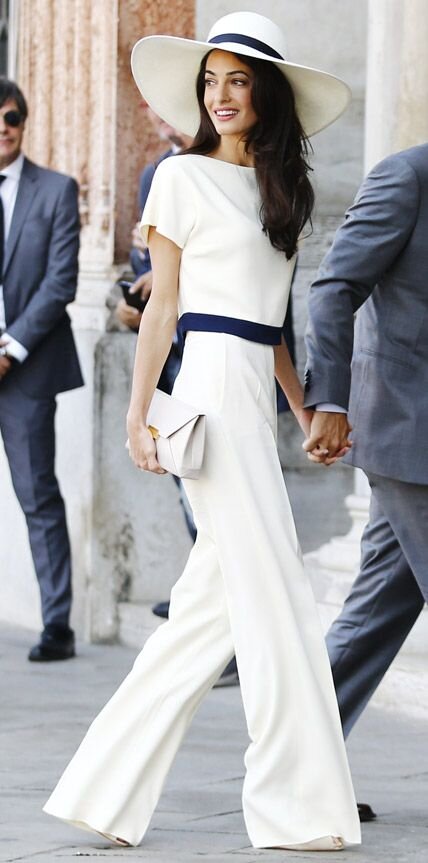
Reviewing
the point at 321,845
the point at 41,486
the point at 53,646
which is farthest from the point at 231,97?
the point at 53,646

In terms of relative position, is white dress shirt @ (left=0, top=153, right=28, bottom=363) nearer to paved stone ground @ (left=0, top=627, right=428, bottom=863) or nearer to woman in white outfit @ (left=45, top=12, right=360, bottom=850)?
paved stone ground @ (left=0, top=627, right=428, bottom=863)

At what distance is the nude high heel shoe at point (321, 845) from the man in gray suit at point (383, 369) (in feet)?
1.71

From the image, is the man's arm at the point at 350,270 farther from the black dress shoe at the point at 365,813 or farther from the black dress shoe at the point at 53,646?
the black dress shoe at the point at 53,646

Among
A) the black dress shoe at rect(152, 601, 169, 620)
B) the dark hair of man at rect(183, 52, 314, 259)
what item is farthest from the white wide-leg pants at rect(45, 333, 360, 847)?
the black dress shoe at rect(152, 601, 169, 620)

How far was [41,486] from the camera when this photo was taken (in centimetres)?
708

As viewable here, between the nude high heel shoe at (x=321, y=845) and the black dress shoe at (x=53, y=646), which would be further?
the black dress shoe at (x=53, y=646)

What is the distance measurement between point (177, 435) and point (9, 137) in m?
3.18

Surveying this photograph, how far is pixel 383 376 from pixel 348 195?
353 cm

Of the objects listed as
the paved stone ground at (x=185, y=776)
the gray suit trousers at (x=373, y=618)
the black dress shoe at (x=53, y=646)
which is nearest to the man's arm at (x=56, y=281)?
the black dress shoe at (x=53, y=646)

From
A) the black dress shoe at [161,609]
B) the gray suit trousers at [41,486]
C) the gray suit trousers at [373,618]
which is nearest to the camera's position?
the gray suit trousers at [373,618]

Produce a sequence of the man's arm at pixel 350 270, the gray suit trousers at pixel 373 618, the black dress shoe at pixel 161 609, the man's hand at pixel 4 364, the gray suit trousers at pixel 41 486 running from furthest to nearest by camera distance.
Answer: the black dress shoe at pixel 161 609, the gray suit trousers at pixel 41 486, the man's hand at pixel 4 364, the gray suit trousers at pixel 373 618, the man's arm at pixel 350 270

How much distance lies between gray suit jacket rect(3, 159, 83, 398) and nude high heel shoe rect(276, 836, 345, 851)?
3.13 m

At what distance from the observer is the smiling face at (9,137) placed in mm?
6930

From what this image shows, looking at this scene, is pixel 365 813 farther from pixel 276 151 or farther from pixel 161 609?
pixel 161 609
